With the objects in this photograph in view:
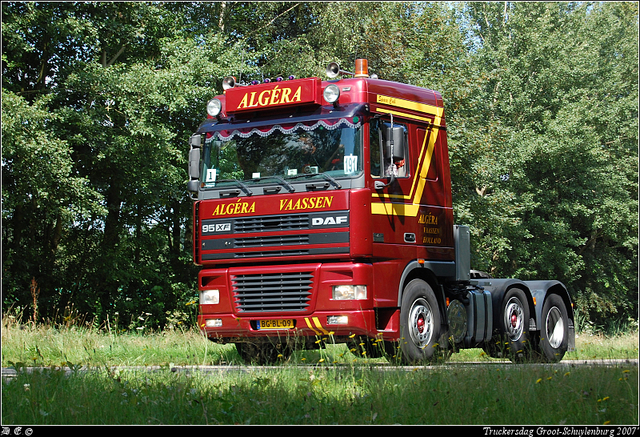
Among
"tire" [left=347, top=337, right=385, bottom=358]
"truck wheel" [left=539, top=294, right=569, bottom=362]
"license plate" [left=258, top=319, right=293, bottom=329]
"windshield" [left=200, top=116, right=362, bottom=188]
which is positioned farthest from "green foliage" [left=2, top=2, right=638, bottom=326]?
"truck wheel" [left=539, top=294, right=569, bottom=362]

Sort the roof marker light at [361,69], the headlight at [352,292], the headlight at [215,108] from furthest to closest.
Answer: the headlight at [215,108]
the roof marker light at [361,69]
the headlight at [352,292]

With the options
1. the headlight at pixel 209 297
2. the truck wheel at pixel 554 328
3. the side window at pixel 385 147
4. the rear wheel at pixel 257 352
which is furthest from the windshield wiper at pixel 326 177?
the truck wheel at pixel 554 328

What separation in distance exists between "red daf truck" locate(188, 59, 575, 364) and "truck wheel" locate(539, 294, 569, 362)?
2606mm

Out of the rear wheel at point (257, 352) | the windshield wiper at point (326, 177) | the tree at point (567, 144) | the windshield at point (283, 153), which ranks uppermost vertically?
the tree at point (567, 144)

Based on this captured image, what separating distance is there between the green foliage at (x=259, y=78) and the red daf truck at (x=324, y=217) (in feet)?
27.8

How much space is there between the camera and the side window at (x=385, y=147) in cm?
999

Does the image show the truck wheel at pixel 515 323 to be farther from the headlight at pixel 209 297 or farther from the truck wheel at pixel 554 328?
the headlight at pixel 209 297

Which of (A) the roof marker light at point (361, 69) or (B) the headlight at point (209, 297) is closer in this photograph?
(B) the headlight at point (209, 297)

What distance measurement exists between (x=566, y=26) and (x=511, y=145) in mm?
10632

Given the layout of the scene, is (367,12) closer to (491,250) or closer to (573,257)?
(491,250)

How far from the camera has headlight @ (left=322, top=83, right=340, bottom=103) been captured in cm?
1013

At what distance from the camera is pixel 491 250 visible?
32531 millimetres

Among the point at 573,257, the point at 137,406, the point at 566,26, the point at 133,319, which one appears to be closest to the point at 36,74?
the point at 133,319

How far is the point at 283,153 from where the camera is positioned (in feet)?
33.8
